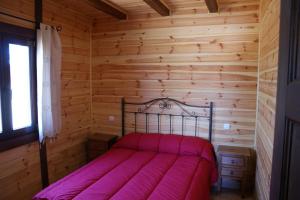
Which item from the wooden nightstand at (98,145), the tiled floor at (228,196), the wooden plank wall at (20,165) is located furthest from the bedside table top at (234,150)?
the wooden plank wall at (20,165)

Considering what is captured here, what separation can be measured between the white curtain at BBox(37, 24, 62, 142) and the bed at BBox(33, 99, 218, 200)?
0.70 metres

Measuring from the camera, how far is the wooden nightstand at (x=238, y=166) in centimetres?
Answer: 295

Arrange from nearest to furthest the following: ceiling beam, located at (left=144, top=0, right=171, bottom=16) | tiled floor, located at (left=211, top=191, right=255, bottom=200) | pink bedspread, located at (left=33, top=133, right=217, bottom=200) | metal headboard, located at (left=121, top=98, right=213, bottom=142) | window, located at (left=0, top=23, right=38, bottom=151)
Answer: pink bedspread, located at (left=33, top=133, right=217, bottom=200) < window, located at (left=0, top=23, right=38, bottom=151) < ceiling beam, located at (left=144, top=0, right=171, bottom=16) < tiled floor, located at (left=211, top=191, right=255, bottom=200) < metal headboard, located at (left=121, top=98, right=213, bottom=142)

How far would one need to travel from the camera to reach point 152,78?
362 cm

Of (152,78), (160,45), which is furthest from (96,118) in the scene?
(160,45)

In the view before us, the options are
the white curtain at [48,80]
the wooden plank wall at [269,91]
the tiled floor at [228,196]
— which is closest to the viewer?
the wooden plank wall at [269,91]

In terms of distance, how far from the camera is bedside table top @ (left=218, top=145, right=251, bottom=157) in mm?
2988

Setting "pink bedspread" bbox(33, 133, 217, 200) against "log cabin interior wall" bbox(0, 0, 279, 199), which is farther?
"log cabin interior wall" bbox(0, 0, 279, 199)

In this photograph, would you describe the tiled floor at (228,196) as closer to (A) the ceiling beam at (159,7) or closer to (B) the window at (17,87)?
(B) the window at (17,87)

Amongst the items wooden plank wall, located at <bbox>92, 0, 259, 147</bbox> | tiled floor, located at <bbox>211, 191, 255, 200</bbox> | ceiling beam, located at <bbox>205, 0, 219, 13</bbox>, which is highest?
ceiling beam, located at <bbox>205, 0, 219, 13</bbox>

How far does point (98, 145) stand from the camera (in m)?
3.63

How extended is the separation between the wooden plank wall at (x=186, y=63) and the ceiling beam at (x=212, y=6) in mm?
130

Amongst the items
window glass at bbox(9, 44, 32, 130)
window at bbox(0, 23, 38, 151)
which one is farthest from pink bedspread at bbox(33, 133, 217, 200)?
window glass at bbox(9, 44, 32, 130)

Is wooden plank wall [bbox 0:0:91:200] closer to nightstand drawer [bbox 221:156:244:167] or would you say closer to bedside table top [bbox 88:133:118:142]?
bedside table top [bbox 88:133:118:142]
